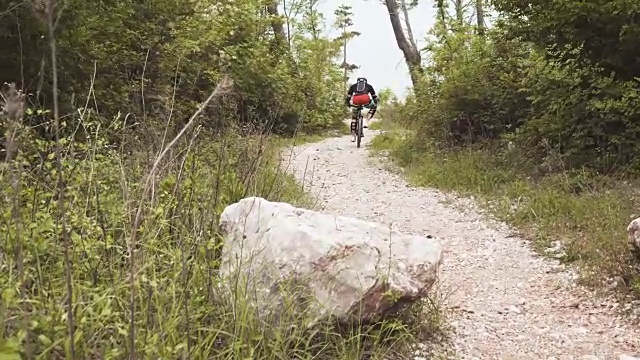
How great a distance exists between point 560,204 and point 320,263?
12.9ft

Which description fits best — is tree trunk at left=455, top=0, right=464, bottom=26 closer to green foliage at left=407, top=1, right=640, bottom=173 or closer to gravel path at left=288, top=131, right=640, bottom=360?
green foliage at left=407, top=1, right=640, bottom=173

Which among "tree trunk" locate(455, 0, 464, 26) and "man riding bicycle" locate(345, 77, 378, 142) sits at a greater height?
"tree trunk" locate(455, 0, 464, 26)

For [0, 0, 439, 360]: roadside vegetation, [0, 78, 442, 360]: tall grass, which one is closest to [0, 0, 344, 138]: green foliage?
[0, 0, 439, 360]: roadside vegetation

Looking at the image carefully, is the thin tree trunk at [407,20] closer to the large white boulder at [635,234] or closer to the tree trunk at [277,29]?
the tree trunk at [277,29]

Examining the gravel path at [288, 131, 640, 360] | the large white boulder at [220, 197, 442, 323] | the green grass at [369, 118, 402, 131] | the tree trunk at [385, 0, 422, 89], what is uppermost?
the tree trunk at [385, 0, 422, 89]

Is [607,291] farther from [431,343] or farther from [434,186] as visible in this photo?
[434,186]

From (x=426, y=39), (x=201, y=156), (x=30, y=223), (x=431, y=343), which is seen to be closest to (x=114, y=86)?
(x=201, y=156)

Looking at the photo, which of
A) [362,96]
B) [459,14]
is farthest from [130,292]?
[459,14]

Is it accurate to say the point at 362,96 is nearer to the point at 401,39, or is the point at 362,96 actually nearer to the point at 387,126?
the point at 401,39

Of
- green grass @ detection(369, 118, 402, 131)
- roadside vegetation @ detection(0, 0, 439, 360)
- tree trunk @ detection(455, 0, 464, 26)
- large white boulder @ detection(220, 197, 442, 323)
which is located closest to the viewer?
roadside vegetation @ detection(0, 0, 439, 360)

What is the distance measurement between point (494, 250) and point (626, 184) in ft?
6.25

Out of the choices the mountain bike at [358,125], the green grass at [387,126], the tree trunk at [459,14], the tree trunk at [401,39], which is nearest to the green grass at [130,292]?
the tree trunk at [459,14]

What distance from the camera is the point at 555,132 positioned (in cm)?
786

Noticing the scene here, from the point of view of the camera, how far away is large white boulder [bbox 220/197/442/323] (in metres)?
3.05
